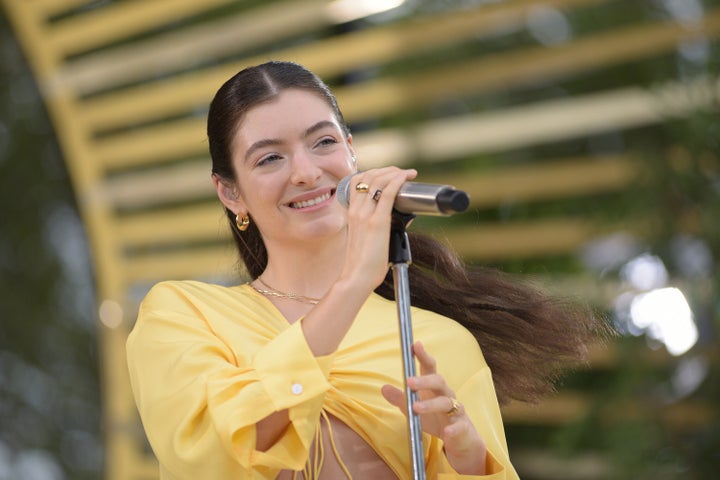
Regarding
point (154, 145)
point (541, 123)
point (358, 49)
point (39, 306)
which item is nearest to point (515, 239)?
point (541, 123)

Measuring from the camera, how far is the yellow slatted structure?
11.0 ft

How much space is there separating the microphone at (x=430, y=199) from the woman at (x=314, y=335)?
2cm

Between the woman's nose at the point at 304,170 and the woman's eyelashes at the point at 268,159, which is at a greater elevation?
the woman's eyelashes at the point at 268,159

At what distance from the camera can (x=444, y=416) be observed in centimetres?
171

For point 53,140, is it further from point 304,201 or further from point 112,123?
point 304,201

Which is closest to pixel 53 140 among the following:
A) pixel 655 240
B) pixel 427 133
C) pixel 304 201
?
pixel 427 133

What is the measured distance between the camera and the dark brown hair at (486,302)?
6.77 feet

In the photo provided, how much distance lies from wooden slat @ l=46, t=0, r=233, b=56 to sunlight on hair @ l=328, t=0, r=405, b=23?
2.02 feet

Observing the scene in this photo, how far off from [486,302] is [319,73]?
191 centimetres

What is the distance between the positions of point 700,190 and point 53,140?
3.97m

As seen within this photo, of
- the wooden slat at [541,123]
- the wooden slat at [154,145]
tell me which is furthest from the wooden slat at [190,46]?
the wooden slat at [541,123]

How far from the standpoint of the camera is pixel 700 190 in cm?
296

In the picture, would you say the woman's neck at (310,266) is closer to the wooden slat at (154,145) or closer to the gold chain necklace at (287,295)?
the gold chain necklace at (287,295)

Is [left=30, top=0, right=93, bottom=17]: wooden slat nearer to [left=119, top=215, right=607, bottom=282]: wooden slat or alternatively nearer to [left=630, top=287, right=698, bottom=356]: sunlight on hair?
[left=119, top=215, right=607, bottom=282]: wooden slat
